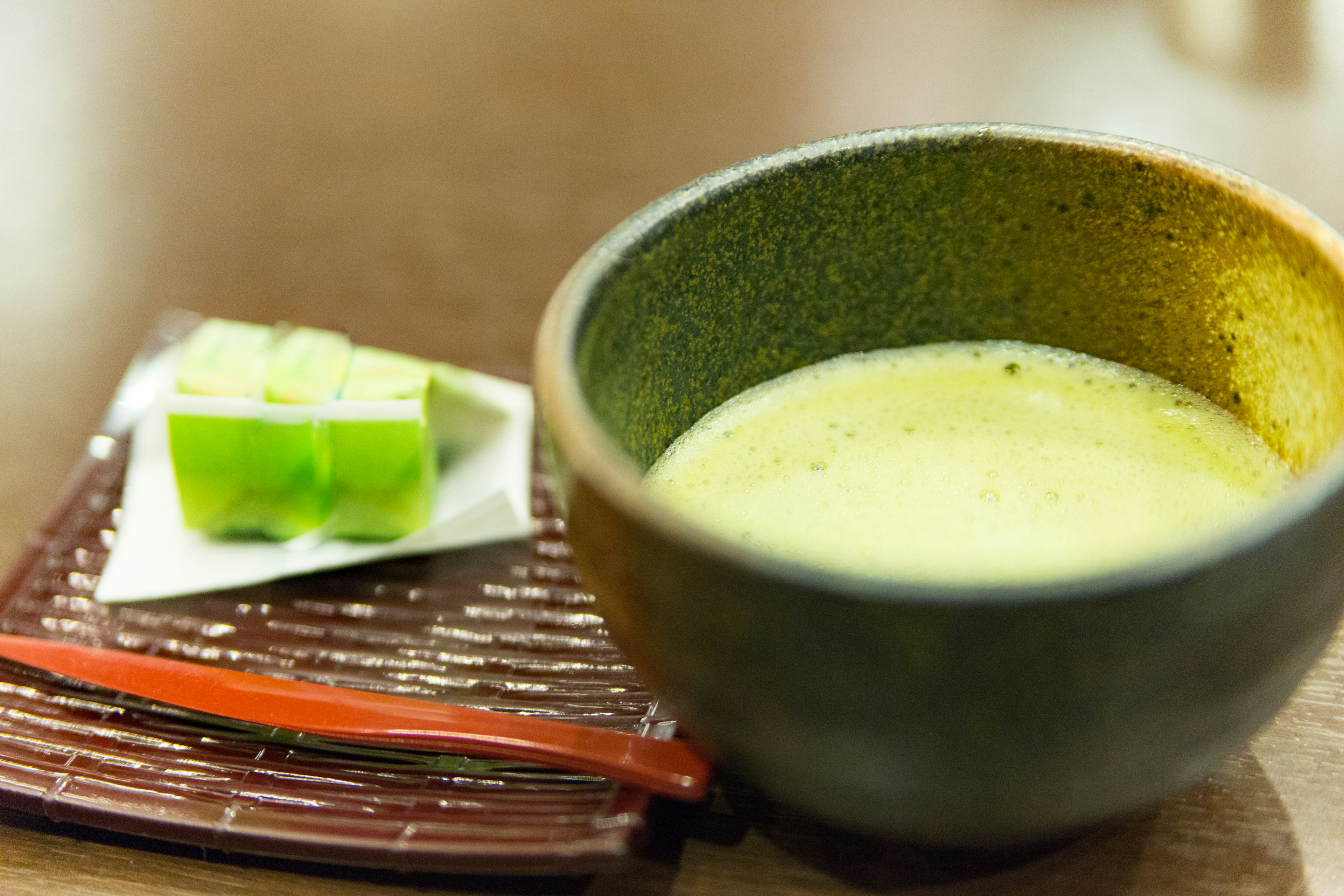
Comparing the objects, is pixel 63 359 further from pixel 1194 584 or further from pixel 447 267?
pixel 1194 584

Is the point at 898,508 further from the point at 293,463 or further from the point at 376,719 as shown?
the point at 293,463

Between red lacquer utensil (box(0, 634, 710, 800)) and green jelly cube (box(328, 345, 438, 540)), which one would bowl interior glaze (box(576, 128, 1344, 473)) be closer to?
red lacquer utensil (box(0, 634, 710, 800))

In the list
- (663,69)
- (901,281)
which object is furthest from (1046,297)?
(663,69)

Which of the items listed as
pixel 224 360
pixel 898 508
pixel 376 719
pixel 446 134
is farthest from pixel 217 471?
pixel 446 134

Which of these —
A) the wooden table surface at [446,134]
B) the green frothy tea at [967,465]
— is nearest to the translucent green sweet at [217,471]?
the wooden table surface at [446,134]

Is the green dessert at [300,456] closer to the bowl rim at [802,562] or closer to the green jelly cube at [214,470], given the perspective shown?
the green jelly cube at [214,470]

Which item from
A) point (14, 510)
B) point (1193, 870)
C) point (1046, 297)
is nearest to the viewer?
point (1193, 870)

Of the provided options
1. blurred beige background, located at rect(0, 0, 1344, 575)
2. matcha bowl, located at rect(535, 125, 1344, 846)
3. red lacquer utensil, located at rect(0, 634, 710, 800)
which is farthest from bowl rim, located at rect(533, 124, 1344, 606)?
blurred beige background, located at rect(0, 0, 1344, 575)
